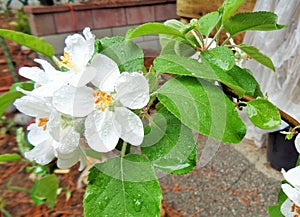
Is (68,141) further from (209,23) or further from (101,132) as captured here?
(209,23)

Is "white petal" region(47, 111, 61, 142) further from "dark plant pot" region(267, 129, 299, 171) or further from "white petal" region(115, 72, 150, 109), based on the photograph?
"dark plant pot" region(267, 129, 299, 171)

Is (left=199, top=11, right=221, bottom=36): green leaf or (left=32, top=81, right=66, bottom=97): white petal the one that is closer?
(left=32, top=81, right=66, bottom=97): white petal

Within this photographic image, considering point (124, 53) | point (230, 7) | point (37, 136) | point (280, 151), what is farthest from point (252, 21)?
point (280, 151)

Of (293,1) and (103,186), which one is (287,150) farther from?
(103,186)

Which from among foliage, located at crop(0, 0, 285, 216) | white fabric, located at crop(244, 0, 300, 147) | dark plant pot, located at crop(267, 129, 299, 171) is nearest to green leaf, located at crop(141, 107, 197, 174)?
foliage, located at crop(0, 0, 285, 216)

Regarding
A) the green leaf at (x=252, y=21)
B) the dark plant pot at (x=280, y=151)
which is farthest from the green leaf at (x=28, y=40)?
the dark plant pot at (x=280, y=151)

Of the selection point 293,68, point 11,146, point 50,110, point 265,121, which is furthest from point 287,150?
point 11,146

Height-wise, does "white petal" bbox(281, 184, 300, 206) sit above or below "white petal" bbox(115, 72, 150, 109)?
below
